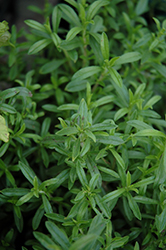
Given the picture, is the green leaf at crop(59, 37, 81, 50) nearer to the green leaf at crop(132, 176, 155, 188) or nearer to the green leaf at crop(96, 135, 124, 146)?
the green leaf at crop(96, 135, 124, 146)

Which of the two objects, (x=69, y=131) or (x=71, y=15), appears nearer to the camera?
(x=69, y=131)

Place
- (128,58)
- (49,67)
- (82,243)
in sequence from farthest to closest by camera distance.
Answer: (49,67) < (128,58) < (82,243)

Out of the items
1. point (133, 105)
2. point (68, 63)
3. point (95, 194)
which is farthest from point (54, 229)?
point (68, 63)

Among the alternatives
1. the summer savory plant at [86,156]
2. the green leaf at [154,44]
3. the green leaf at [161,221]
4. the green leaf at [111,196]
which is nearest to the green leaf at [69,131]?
the summer savory plant at [86,156]

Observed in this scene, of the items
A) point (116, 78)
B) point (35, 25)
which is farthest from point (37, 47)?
point (116, 78)

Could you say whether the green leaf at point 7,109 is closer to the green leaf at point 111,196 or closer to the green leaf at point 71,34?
the green leaf at point 71,34

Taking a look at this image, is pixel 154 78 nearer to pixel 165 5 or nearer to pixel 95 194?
pixel 165 5

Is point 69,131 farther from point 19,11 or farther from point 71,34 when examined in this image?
point 19,11

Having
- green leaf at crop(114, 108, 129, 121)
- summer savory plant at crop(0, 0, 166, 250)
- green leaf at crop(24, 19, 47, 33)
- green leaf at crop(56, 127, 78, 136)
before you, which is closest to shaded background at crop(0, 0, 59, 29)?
summer savory plant at crop(0, 0, 166, 250)
